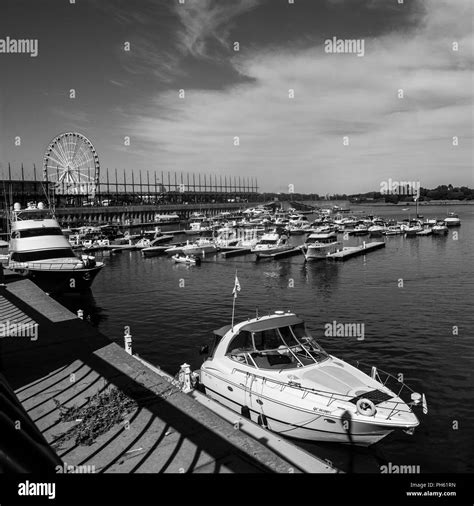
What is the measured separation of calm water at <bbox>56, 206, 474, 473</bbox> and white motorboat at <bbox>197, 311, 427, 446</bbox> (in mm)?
1071

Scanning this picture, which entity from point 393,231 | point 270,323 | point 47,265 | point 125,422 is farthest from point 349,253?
point 125,422

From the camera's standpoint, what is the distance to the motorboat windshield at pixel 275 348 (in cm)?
1518

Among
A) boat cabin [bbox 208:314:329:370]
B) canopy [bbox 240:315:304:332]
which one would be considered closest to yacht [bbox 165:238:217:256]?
boat cabin [bbox 208:314:329:370]

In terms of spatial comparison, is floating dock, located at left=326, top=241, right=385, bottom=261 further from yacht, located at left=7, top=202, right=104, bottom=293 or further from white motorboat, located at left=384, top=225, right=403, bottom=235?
yacht, located at left=7, top=202, right=104, bottom=293

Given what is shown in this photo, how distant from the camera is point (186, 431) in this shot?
9.23 meters

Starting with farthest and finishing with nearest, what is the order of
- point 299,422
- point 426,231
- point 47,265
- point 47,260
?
point 426,231 → point 47,260 → point 47,265 → point 299,422

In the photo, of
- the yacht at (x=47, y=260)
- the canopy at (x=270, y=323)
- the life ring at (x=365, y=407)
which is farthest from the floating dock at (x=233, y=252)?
the life ring at (x=365, y=407)

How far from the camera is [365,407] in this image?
12.5 metres

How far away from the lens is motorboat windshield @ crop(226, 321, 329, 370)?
15.2 meters

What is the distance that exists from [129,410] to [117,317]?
976 inches

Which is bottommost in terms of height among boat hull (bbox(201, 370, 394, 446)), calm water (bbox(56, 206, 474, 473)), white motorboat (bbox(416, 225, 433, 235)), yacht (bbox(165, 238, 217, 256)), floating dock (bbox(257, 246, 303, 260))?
calm water (bbox(56, 206, 474, 473))

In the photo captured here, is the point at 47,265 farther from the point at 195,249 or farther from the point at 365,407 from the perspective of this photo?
the point at 195,249

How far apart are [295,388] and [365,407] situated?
2214mm

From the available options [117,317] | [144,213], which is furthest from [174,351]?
[144,213]
